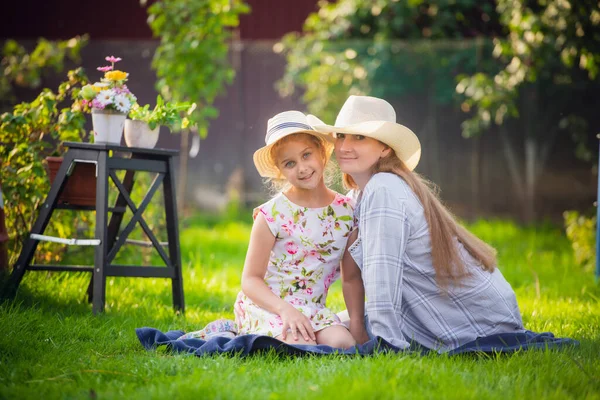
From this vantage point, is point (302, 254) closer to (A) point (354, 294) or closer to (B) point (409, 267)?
(A) point (354, 294)

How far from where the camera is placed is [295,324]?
3.03 meters

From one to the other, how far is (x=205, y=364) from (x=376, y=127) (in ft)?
4.17

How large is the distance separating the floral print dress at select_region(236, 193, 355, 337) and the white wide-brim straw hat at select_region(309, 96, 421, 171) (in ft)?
1.24

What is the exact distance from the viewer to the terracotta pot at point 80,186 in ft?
12.7

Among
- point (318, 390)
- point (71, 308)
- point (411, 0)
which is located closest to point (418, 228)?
point (318, 390)

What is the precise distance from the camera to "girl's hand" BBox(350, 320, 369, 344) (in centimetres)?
322

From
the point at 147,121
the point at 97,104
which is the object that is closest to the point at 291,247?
the point at 147,121

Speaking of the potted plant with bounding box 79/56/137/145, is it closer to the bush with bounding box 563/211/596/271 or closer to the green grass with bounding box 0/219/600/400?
the green grass with bounding box 0/219/600/400

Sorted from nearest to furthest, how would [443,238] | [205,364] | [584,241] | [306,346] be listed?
[205,364] → [306,346] → [443,238] → [584,241]

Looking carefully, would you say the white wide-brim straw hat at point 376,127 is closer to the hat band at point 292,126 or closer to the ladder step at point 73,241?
the hat band at point 292,126

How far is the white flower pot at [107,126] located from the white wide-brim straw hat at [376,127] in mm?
1063

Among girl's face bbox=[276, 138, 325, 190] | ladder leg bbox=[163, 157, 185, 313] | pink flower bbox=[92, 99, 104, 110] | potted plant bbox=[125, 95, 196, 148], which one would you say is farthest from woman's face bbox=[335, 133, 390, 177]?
pink flower bbox=[92, 99, 104, 110]

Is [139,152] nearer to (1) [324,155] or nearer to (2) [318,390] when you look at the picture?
(1) [324,155]

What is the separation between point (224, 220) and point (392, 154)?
205 inches
